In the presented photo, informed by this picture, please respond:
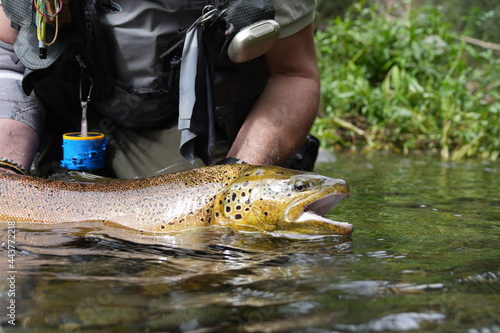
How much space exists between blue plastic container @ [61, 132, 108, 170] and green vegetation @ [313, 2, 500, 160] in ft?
12.2

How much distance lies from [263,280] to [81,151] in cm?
163

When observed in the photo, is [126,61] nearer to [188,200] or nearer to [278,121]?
[278,121]

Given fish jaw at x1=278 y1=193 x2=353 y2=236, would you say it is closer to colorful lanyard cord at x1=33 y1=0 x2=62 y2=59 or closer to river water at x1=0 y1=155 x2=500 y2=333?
river water at x1=0 y1=155 x2=500 y2=333

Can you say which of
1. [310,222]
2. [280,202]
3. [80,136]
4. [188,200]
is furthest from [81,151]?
[310,222]

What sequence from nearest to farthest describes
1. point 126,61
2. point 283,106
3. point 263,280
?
point 263,280 → point 126,61 → point 283,106

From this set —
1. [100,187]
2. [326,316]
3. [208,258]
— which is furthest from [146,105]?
[326,316]

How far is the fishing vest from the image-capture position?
2.76 meters

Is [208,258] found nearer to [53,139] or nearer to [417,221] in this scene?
[417,221]

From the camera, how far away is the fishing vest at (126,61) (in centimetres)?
276

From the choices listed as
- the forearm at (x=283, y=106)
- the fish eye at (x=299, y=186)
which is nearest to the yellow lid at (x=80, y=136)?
the forearm at (x=283, y=106)

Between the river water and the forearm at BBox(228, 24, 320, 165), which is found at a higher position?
the forearm at BBox(228, 24, 320, 165)

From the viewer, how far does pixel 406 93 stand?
6.60 m

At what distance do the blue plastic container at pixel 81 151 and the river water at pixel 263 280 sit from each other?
2.44 feet

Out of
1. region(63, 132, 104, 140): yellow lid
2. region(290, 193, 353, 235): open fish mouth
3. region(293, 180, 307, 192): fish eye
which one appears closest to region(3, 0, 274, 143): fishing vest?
region(63, 132, 104, 140): yellow lid
